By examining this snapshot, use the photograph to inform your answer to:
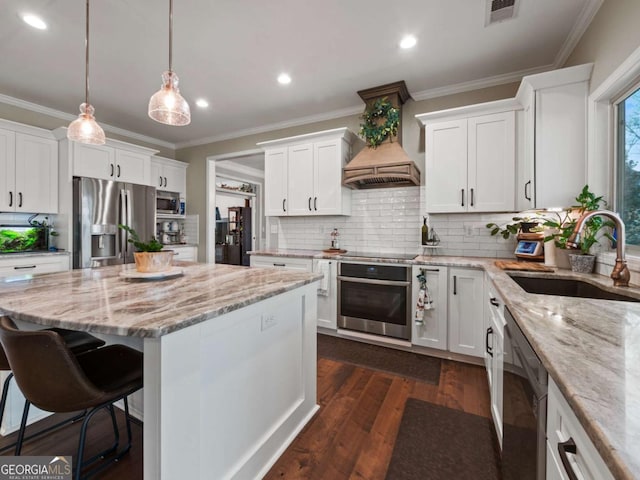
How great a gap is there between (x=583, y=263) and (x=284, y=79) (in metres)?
3.00

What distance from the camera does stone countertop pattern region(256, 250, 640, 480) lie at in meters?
0.40

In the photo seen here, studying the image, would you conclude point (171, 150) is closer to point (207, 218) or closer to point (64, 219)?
point (207, 218)

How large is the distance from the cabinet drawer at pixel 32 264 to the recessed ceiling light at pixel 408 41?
378cm

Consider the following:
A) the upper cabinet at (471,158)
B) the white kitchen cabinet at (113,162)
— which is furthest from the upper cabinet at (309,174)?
the white kitchen cabinet at (113,162)

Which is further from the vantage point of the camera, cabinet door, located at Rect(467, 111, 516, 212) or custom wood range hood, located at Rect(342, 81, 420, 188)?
custom wood range hood, located at Rect(342, 81, 420, 188)

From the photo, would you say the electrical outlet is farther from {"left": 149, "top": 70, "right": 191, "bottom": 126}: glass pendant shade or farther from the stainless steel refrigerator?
the stainless steel refrigerator

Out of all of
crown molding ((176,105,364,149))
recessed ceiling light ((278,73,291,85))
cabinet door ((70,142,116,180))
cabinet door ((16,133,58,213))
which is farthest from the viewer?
crown molding ((176,105,364,149))

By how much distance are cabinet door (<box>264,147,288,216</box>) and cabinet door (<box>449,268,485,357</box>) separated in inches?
88.5

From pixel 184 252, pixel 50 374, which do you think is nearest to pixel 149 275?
pixel 50 374

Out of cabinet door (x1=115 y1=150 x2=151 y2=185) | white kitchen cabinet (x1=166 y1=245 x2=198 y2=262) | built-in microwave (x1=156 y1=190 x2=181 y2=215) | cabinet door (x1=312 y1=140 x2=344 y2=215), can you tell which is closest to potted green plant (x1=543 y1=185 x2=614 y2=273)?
cabinet door (x1=312 y1=140 x2=344 y2=215)

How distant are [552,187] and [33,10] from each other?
13.4 ft

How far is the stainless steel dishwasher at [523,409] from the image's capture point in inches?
30.6

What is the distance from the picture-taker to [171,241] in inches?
196

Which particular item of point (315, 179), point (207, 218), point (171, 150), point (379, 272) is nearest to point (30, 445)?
point (379, 272)
